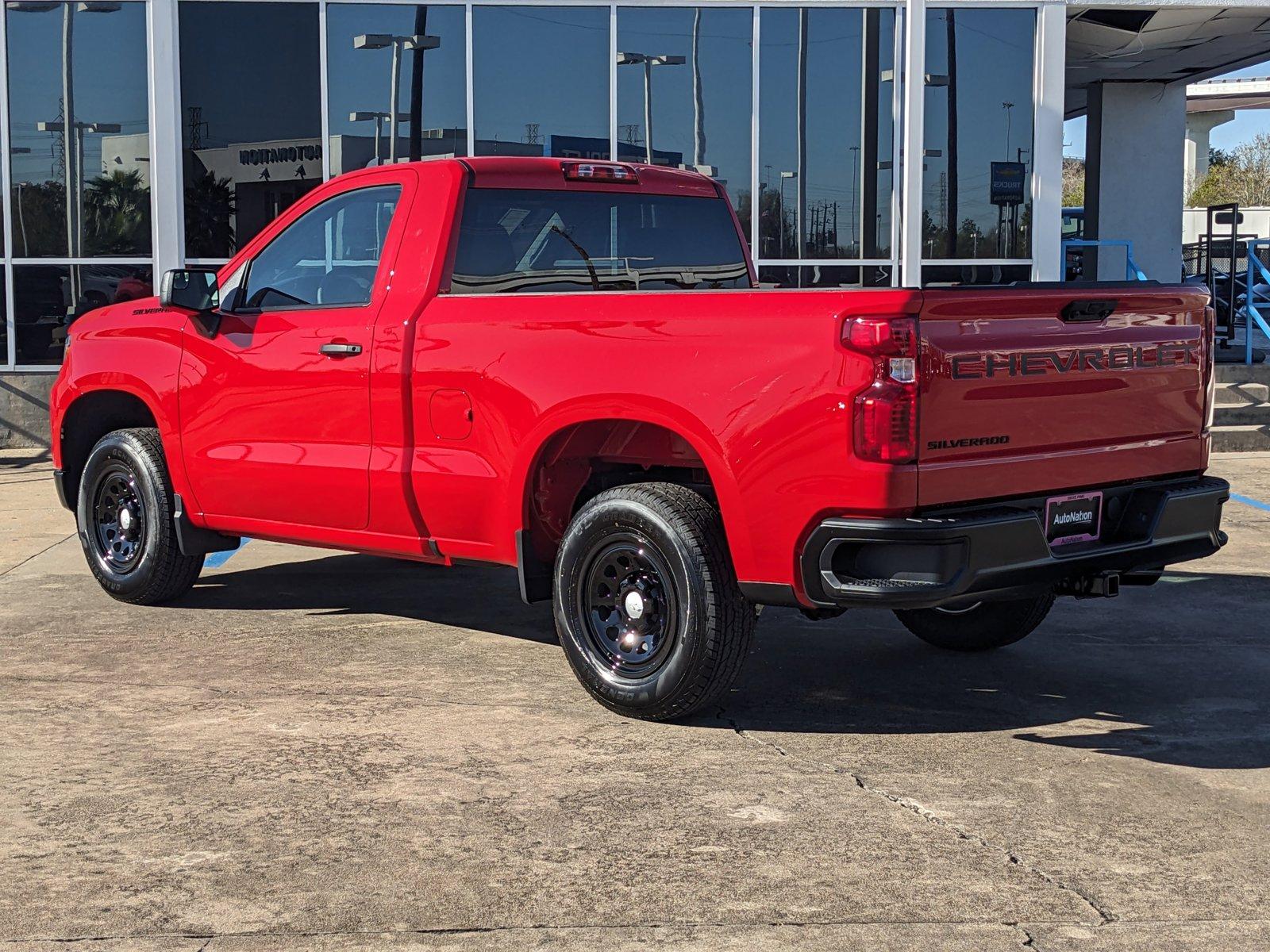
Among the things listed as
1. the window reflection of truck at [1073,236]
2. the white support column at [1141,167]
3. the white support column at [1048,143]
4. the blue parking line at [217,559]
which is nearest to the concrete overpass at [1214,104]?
the window reflection of truck at [1073,236]

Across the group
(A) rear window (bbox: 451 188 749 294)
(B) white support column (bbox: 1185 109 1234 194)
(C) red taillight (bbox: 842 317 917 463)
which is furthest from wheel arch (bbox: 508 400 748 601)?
(B) white support column (bbox: 1185 109 1234 194)

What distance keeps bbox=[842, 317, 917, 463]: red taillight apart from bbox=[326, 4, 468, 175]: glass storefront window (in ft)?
39.4

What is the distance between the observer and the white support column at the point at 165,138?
15.6 metres

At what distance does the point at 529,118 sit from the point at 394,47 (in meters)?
1.56

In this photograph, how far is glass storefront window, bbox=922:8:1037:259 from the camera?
16.6 m

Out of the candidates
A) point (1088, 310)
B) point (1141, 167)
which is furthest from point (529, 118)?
point (1088, 310)

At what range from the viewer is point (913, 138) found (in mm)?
16438

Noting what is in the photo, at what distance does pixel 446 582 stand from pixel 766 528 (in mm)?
3833

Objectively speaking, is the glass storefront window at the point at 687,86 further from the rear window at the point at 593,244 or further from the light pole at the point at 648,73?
the rear window at the point at 593,244

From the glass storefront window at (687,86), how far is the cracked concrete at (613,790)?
9839mm

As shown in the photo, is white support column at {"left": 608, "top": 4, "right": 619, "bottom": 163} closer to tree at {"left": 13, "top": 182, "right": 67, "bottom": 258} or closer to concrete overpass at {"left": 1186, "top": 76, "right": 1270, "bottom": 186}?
tree at {"left": 13, "top": 182, "right": 67, "bottom": 258}

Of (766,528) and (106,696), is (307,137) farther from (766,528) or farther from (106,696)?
(766,528)

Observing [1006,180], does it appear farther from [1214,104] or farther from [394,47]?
[1214,104]

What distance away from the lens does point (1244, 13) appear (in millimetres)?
17328
